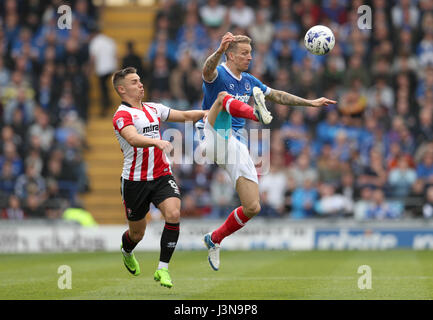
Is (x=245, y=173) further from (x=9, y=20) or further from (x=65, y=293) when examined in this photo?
(x=9, y=20)

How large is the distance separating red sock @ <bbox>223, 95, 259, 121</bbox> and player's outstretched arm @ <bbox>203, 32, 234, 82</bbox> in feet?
1.87

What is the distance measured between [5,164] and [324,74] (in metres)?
8.38

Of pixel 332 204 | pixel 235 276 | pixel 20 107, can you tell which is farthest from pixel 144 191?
pixel 20 107

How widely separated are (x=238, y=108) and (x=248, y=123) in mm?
10374

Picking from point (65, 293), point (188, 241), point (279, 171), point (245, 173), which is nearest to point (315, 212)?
point (279, 171)

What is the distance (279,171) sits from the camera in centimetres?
2119

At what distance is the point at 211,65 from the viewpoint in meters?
11.6

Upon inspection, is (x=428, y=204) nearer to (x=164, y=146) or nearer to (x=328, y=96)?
(x=328, y=96)

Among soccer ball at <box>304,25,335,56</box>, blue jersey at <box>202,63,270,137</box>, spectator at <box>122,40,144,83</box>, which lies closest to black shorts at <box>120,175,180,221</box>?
blue jersey at <box>202,63,270,137</box>

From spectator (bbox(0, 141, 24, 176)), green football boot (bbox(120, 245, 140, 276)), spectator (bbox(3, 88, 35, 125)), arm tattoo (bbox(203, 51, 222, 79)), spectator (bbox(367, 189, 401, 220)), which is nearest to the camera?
arm tattoo (bbox(203, 51, 222, 79))

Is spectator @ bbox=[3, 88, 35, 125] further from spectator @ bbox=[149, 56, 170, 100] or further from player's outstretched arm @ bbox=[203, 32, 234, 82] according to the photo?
player's outstretched arm @ bbox=[203, 32, 234, 82]

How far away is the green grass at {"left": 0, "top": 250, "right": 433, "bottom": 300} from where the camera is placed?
10547mm

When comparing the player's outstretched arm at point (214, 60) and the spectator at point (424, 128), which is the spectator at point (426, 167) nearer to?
the spectator at point (424, 128)

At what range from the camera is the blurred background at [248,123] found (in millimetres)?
20812
